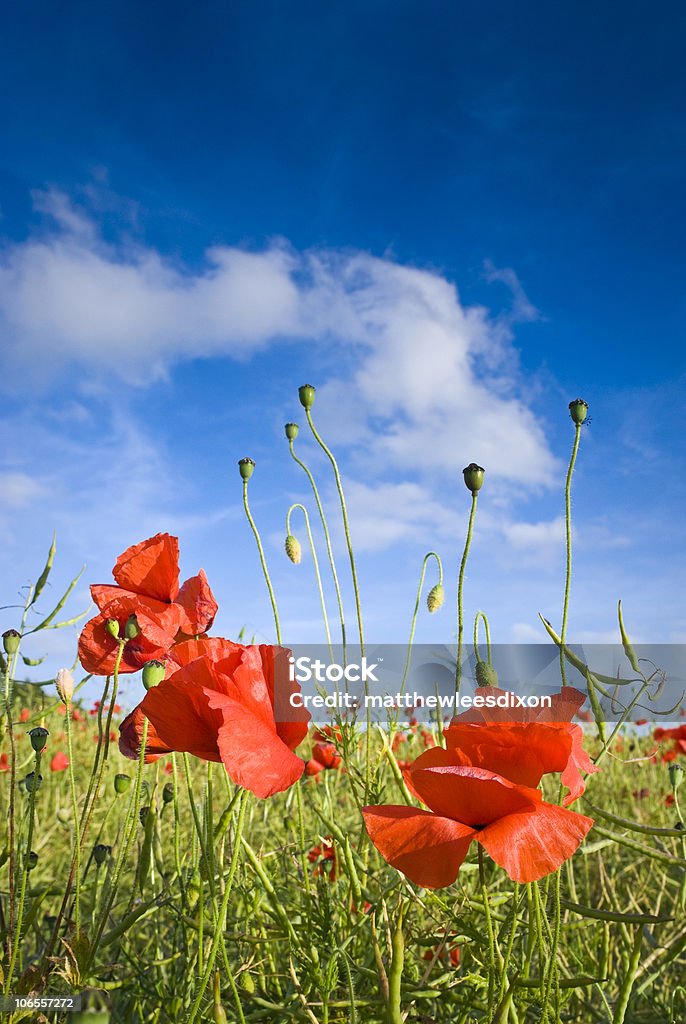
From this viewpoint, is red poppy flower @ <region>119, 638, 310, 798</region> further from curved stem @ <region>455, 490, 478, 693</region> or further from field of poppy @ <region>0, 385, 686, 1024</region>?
curved stem @ <region>455, 490, 478, 693</region>

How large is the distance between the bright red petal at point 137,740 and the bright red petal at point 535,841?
17.4 inches

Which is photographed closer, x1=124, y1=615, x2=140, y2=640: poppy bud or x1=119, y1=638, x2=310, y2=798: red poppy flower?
x1=119, y1=638, x2=310, y2=798: red poppy flower

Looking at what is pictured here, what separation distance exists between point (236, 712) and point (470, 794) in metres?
0.22

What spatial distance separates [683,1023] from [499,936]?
1.37 ft

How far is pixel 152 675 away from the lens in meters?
0.86

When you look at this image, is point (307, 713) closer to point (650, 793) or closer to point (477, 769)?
point (477, 769)

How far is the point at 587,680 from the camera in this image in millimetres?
904

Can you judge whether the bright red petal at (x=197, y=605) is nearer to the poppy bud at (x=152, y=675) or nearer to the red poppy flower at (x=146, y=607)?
the red poppy flower at (x=146, y=607)

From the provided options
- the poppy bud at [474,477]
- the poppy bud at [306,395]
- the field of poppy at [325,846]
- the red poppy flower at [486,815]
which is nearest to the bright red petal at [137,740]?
the field of poppy at [325,846]

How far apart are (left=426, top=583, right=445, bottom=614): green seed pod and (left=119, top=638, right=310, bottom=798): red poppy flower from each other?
54 centimetres

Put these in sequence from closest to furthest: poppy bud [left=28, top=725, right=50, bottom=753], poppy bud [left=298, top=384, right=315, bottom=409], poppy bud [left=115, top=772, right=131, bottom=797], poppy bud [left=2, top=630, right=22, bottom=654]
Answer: poppy bud [left=28, top=725, right=50, bottom=753] → poppy bud [left=2, top=630, right=22, bottom=654] → poppy bud [left=115, top=772, right=131, bottom=797] → poppy bud [left=298, top=384, right=315, bottom=409]

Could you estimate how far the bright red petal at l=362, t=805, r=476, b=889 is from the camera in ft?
2.19

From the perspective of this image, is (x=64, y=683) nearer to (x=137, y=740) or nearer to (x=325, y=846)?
(x=137, y=740)

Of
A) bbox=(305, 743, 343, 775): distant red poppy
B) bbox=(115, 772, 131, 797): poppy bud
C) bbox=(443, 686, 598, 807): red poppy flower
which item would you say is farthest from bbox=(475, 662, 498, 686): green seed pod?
bbox=(305, 743, 343, 775): distant red poppy
